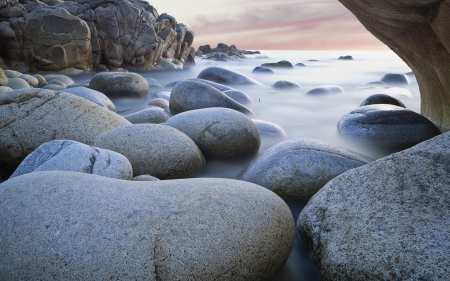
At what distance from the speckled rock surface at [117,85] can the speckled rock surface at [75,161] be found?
5.38 meters

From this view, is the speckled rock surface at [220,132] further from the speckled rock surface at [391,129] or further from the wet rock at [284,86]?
the wet rock at [284,86]

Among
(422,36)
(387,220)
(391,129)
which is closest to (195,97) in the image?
(391,129)

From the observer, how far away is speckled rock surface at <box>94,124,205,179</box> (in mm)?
3072

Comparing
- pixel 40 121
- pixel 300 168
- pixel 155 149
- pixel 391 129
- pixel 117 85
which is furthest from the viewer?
pixel 117 85

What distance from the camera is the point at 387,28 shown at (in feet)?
12.8

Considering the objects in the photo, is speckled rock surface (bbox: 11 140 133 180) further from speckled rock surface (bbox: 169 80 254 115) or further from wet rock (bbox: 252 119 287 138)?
speckled rock surface (bbox: 169 80 254 115)

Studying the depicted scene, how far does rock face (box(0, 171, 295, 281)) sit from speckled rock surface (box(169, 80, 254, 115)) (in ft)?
11.7


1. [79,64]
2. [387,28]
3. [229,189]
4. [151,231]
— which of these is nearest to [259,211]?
[229,189]

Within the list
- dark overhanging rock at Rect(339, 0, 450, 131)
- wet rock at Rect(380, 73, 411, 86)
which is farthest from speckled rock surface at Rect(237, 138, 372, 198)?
wet rock at Rect(380, 73, 411, 86)

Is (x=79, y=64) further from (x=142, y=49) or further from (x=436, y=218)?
(x=436, y=218)

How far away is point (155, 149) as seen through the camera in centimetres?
311

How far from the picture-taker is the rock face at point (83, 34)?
13234mm

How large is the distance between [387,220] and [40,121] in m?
3.19

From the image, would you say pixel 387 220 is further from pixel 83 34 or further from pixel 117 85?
pixel 83 34
